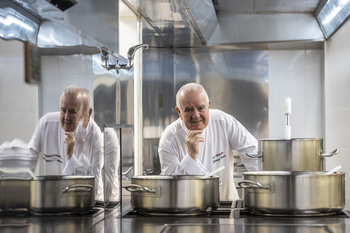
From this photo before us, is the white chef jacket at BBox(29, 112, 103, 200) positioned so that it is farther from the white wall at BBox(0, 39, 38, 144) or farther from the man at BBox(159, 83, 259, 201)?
the man at BBox(159, 83, 259, 201)

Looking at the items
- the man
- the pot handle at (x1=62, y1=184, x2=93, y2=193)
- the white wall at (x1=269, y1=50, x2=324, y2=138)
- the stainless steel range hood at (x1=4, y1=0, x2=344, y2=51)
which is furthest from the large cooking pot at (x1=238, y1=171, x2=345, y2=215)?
the white wall at (x1=269, y1=50, x2=324, y2=138)

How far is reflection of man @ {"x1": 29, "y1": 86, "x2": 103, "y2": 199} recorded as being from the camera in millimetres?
1315

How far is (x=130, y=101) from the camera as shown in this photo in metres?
2.16

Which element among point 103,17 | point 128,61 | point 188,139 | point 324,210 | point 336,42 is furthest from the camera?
point 336,42

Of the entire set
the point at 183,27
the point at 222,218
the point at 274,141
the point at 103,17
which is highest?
the point at 183,27

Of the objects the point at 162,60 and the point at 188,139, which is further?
the point at 162,60

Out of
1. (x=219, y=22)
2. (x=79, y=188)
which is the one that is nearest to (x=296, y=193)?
(x=79, y=188)

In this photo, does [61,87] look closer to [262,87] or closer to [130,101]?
[130,101]

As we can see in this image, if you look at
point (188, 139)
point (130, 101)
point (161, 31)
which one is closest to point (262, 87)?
point (161, 31)

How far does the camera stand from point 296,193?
134cm

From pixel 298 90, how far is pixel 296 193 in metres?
2.44

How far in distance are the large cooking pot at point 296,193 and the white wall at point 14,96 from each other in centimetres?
50

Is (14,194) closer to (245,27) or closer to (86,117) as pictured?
(86,117)

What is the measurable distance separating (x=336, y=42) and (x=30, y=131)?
2472 mm
